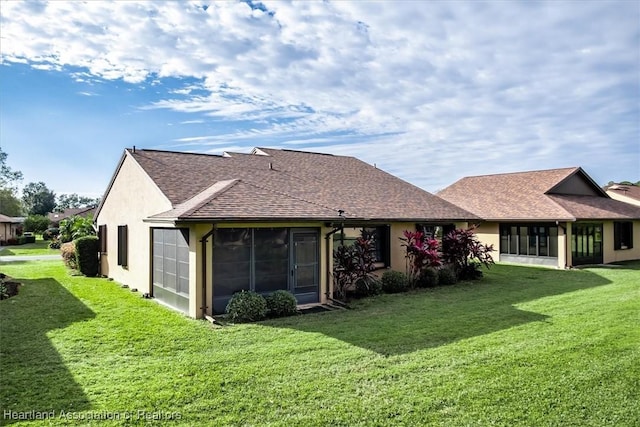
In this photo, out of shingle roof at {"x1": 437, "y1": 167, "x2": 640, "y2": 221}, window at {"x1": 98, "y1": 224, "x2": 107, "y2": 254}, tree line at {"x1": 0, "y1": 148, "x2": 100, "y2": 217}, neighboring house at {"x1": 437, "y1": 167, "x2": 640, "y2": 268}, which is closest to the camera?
window at {"x1": 98, "y1": 224, "x2": 107, "y2": 254}

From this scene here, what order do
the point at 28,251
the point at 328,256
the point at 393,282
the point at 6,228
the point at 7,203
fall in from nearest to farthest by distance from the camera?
the point at 328,256, the point at 393,282, the point at 28,251, the point at 6,228, the point at 7,203

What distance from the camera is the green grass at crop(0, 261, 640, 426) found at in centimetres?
530

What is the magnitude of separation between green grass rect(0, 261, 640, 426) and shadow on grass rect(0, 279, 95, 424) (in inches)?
1.1

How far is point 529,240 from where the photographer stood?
23141 mm

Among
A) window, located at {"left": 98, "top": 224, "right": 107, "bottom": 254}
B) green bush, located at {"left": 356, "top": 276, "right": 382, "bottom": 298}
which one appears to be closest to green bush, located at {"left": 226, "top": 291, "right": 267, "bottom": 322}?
green bush, located at {"left": 356, "top": 276, "right": 382, "bottom": 298}

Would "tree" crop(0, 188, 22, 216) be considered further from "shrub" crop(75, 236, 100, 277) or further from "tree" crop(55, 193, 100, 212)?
"tree" crop(55, 193, 100, 212)

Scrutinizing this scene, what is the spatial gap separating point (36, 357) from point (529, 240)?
2272cm

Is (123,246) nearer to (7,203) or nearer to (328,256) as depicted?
(328,256)

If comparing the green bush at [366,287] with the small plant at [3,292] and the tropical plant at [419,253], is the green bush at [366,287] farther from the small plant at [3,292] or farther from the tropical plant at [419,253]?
the small plant at [3,292]

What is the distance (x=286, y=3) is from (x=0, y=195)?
6717 cm

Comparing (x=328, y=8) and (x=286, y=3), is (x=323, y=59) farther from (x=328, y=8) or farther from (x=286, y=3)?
(x=286, y=3)

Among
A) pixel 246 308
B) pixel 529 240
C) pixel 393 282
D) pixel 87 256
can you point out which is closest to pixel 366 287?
pixel 393 282

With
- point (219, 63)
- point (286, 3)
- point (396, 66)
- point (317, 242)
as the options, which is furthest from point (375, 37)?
point (317, 242)

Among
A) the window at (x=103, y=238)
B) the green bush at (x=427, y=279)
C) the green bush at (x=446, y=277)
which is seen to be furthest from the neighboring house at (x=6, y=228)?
the green bush at (x=446, y=277)
